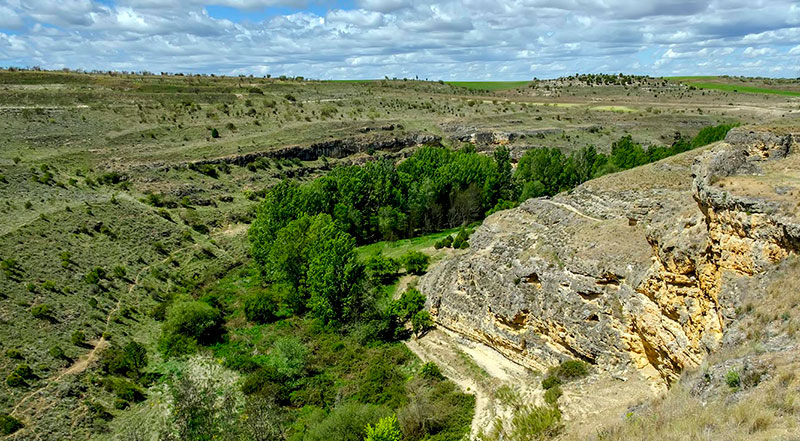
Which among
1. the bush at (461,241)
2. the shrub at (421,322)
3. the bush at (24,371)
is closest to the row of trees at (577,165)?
the bush at (461,241)

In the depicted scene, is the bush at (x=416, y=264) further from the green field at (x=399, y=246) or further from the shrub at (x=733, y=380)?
the shrub at (x=733, y=380)

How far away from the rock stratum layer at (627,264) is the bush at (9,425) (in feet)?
89.8

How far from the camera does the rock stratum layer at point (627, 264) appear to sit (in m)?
20.0

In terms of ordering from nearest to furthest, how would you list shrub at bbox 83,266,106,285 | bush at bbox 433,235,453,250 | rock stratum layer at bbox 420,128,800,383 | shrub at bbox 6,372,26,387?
rock stratum layer at bbox 420,128,800,383, shrub at bbox 6,372,26,387, shrub at bbox 83,266,106,285, bush at bbox 433,235,453,250

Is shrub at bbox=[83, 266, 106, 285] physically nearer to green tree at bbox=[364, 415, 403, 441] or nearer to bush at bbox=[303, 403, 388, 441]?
bush at bbox=[303, 403, 388, 441]

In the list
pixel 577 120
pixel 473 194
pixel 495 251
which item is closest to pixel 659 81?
pixel 577 120

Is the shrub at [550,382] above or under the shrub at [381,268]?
above

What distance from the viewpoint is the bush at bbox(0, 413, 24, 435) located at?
28230mm

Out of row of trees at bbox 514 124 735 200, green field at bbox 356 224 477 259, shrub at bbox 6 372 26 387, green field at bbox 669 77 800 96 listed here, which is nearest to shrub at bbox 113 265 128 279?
shrub at bbox 6 372 26 387

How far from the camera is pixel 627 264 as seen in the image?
1116 inches

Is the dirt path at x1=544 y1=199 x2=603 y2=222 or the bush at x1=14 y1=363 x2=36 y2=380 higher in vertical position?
the dirt path at x1=544 y1=199 x2=603 y2=222

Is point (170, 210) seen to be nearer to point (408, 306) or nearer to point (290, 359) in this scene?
point (290, 359)

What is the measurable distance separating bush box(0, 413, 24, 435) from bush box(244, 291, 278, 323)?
18.7 m

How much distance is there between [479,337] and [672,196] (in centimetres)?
1698
